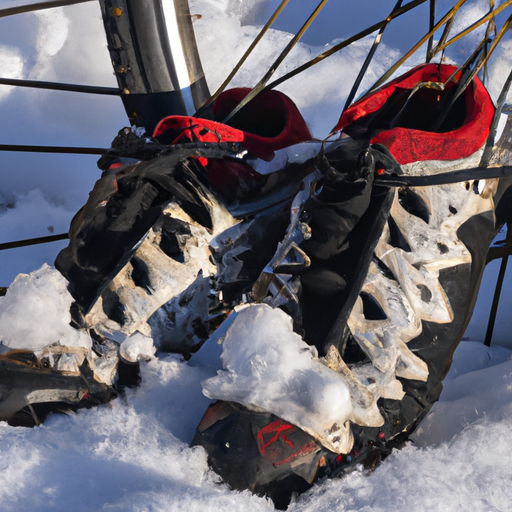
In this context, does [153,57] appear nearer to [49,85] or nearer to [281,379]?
[49,85]

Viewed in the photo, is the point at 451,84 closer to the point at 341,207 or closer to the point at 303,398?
the point at 341,207

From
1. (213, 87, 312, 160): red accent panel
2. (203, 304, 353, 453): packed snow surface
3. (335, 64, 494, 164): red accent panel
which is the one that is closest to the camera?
(203, 304, 353, 453): packed snow surface

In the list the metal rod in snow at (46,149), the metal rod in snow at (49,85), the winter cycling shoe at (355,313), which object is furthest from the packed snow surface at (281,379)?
the metal rod in snow at (49,85)

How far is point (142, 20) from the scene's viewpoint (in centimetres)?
105

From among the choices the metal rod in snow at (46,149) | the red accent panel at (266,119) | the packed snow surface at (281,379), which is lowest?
the packed snow surface at (281,379)

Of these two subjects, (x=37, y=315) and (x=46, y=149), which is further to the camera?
(x=46, y=149)

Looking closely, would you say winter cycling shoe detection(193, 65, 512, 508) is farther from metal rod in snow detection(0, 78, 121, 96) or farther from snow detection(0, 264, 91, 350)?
metal rod in snow detection(0, 78, 121, 96)

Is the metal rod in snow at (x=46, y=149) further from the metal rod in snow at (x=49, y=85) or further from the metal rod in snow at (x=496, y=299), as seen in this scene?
the metal rod in snow at (x=496, y=299)

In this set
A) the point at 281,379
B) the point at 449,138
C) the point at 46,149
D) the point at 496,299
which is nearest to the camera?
the point at 281,379

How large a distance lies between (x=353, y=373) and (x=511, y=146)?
409 millimetres

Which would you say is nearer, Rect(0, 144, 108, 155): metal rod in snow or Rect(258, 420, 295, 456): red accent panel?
Rect(258, 420, 295, 456): red accent panel

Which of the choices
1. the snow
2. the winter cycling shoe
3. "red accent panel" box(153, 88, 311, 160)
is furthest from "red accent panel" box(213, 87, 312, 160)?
the snow

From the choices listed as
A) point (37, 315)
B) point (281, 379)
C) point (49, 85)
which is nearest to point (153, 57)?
point (49, 85)

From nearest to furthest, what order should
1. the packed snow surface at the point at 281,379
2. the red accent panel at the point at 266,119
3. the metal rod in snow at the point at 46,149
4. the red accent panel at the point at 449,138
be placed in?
1. the packed snow surface at the point at 281,379
2. the red accent panel at the point at 449,138
3. the red accent panel at the point at 266,119
4. the metal rod in snow at the point at 46,149
